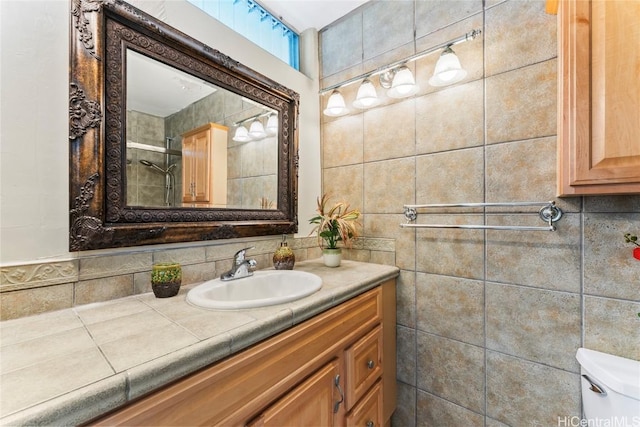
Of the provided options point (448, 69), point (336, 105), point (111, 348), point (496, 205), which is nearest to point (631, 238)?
point (496, 205)

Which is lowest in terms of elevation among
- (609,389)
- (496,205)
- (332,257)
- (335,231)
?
(609,389)

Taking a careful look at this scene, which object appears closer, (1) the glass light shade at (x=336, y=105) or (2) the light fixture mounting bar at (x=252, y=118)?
(2) the light fixture mounting bar at (x=252, y=118)

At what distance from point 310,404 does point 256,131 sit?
1247mm

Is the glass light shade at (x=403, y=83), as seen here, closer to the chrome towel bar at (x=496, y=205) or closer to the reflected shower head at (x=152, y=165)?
the chrome towel bar at (x=496, y=205)

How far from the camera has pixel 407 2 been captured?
1.44 m

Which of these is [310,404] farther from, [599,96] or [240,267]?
[599,96]

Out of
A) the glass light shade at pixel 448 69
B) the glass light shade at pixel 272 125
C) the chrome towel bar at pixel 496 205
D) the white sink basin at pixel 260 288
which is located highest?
the glass light shade at pixel 448 69

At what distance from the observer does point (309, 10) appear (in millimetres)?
1617

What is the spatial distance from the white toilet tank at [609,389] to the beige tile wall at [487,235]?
60 mm

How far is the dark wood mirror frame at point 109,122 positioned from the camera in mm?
850

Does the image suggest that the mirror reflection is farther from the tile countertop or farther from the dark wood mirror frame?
the tile countertop

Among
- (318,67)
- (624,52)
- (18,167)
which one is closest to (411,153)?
(624,52)

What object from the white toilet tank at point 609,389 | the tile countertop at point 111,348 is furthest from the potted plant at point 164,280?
the white toilet tank at point 609,389

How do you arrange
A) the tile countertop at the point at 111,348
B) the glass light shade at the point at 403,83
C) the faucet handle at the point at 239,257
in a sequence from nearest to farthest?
the tile countertop at the point at 111,348
the faucet handle at the point at 239,257
the glass light shade at the point at 403,83
